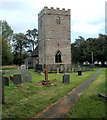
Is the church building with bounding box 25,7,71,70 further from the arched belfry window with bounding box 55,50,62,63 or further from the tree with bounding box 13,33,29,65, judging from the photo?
the tree with bounding box 13,33,29,65

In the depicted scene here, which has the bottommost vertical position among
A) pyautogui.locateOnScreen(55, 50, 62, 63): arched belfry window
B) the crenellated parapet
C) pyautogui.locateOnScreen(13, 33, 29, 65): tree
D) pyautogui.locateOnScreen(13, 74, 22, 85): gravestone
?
pyautogui.locateOnScreen(13, 74, 22, 85): gravestone

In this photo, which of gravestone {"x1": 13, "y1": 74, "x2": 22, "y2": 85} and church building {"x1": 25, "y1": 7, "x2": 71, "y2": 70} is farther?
church building {"x1": 25, "y1": 7, "x2": 71, "y2": 70}

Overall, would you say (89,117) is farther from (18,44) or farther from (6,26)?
(18,44)

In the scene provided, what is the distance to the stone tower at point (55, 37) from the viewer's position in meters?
35.1

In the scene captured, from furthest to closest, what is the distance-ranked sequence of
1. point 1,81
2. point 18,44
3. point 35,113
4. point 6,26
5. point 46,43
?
point 18,44, point 6,26, point 46,43, point 1,81, point 35,113

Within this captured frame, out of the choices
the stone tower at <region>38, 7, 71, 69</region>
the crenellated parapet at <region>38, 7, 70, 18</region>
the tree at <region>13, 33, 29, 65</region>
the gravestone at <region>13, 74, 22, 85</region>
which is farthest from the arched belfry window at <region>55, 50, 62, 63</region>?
the tree at <region>13, 33, 29, 65</region>

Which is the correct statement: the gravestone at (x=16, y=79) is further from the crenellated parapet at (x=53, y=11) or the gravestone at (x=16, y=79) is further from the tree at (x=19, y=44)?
the tree at (x=19, y=44)

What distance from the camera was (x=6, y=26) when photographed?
52.9m

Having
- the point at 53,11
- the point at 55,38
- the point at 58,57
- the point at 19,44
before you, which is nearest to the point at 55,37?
the point at 55,38

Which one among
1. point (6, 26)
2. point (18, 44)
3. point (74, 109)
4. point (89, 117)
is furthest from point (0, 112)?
point (18, 44)

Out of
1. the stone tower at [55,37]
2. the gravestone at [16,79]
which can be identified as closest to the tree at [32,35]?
the stone tower at [55,37]

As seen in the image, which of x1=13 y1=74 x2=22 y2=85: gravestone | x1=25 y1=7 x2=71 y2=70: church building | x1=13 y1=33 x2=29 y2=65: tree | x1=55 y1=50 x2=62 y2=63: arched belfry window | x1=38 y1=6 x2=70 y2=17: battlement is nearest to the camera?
x1=13 y1=74 x2=22 y2=85: gravestone

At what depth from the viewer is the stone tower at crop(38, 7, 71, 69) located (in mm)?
35094

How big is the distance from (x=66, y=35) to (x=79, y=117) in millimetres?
30956
